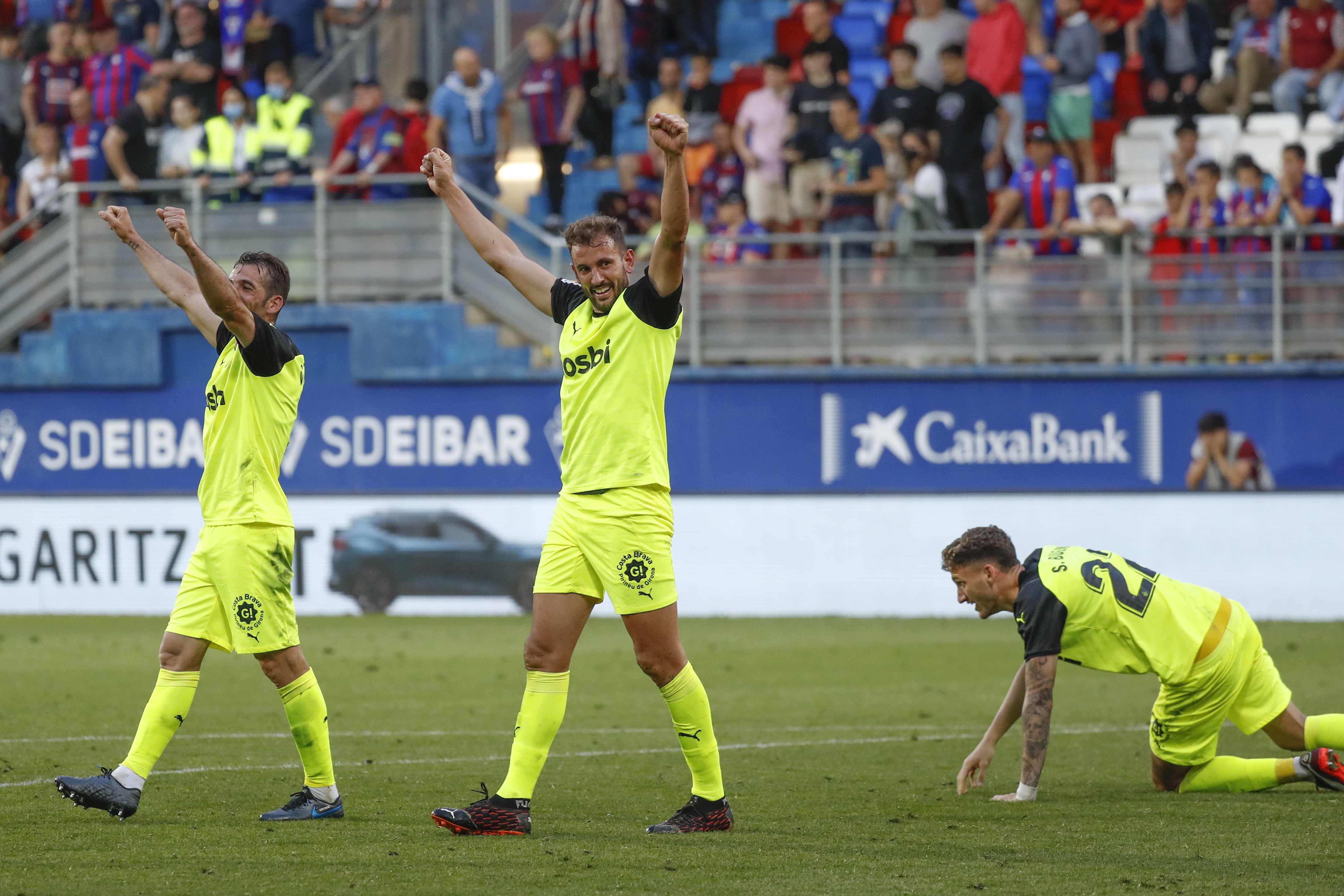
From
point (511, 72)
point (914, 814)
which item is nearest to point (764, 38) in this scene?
point (511, 72)

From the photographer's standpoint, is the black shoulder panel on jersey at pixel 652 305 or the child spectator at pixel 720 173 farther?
the child spectator at pixel 720 173

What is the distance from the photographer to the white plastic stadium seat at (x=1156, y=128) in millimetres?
20906

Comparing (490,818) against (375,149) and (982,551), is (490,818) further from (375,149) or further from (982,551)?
(375,149)

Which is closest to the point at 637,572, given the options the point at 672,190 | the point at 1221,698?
the point at 672,190

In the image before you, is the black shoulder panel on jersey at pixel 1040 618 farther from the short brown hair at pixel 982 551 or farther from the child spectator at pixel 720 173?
the child spectator at pixel 720 173

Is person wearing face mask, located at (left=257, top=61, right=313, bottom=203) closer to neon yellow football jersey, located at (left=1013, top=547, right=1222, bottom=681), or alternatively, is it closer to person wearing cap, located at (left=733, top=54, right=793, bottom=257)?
person wearing cap, located at (left=733, top=54, right=793, bottom=257)

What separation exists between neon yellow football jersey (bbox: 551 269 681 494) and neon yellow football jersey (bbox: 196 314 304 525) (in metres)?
1.19

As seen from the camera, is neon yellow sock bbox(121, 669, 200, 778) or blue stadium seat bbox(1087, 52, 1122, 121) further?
blue stadium seat bbox(1087, 52, 1122, 121)

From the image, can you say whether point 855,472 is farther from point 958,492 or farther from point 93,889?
point 93,889

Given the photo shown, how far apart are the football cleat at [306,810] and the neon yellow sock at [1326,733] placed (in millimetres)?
4035

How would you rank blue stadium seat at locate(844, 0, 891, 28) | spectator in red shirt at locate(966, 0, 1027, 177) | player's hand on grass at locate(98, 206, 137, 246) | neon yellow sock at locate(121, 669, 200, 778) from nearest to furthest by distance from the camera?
neon yellow sock at locate(121, 669, 200, 778) < player's hand on grass at locate(98, 206, 137, 246) < spectator in red shirt at locate(966, 0, 1027, 177) < blue stadium seat at locate(844, 0, 891, 28)

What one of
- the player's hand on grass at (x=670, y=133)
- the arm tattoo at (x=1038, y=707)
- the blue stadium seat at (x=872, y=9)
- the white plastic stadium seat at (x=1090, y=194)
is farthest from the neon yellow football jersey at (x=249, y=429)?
the blue stadium seat at (x=872, y=9)

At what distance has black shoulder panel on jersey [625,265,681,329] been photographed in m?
6.45

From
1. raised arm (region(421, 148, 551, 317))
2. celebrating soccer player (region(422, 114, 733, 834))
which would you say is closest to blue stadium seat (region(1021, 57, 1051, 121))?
raised arm (region(421, 148, 551, 317))
